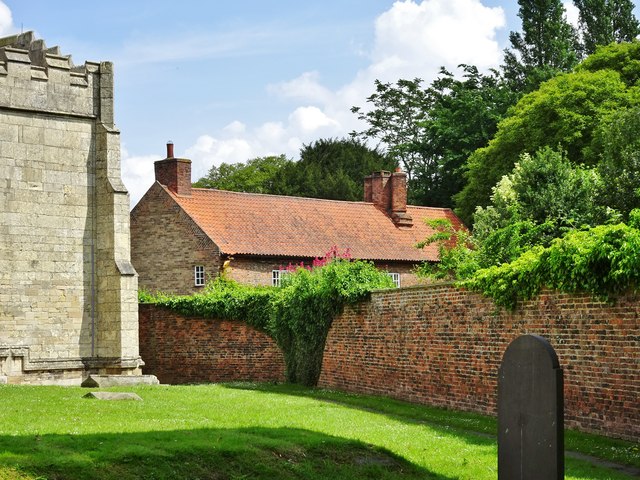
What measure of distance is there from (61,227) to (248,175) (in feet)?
140

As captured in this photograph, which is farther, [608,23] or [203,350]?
[608,23]

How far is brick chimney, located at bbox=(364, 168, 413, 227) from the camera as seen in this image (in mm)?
48500

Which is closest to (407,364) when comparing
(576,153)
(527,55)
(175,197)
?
(175,197)

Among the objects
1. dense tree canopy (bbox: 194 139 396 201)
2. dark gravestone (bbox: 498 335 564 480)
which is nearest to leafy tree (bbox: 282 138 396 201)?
dense tree canopy (bbox: 194 139 396 201)

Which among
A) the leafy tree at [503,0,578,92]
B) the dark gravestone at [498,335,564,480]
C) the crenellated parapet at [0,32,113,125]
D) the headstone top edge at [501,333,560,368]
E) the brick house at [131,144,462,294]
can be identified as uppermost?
the leafy tree at [503,0,578,92]

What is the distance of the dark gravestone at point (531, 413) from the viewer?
8.77 metres

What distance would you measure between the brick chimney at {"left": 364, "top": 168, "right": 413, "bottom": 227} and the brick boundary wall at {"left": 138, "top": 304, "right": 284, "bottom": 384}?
17832 mm

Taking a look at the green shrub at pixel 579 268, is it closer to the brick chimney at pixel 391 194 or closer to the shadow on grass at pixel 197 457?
the shadow on grass at pixel 197 457

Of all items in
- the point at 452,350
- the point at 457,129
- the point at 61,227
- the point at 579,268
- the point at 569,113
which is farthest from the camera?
the point at 457,129

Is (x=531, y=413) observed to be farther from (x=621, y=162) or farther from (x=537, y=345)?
(x=621, y=162)

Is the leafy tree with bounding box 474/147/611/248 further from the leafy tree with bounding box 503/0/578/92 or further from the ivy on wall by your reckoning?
the leafy tree with bounding box 503/0/578/92

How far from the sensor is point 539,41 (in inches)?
2421

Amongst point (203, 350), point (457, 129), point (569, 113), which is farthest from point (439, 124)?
point (203, 350)

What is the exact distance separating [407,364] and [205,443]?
10216 mm
